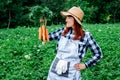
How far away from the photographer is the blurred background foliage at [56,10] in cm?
1550

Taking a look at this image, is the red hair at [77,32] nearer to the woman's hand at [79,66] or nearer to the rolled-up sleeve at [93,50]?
the rolled-up sleeve at [93,50]

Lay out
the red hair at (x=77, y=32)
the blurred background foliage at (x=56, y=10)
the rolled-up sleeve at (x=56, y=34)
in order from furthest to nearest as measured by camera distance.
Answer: the blurred background foliage at (x=56, y=10), the rolled-up sleeve at (x=56, y=34), the red hair at (x=77, y=32)

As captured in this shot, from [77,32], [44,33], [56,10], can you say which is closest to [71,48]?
[77,32]

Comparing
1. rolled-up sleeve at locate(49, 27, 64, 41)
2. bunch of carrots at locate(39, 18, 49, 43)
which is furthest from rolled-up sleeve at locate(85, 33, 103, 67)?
bunch of carrots at locate(39, 18, 49, 43)

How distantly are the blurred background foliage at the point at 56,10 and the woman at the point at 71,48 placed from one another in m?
9.82

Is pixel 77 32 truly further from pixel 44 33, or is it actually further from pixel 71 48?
pixel 44 33

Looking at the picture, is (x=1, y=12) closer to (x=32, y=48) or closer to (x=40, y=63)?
(x=32, y=48)

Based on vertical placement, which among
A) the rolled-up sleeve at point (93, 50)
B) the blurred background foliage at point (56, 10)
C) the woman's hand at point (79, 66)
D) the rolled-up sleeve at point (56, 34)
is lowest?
the blurred background foliage at point (56, 10)

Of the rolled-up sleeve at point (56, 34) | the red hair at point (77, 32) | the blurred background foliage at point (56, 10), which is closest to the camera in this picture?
the red hair at point (77, 32)

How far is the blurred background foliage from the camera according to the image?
15.5 metres

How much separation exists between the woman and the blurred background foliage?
9820 millimetres

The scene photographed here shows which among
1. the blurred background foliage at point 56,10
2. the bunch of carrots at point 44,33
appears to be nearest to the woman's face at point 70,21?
the bunch of carrots at point 44,33

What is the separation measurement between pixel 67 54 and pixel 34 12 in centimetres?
83

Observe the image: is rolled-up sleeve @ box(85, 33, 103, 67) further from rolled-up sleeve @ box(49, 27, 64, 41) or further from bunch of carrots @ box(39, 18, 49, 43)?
bunch of carrots @ box(39, 18, 49, 43)
